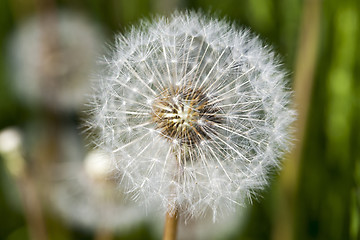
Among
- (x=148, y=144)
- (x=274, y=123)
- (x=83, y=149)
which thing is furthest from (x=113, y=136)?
(x=83, y=149)

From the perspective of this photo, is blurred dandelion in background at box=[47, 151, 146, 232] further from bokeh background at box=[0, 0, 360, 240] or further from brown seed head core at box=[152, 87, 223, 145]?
brown seed head core at box=[152, 87, 223, 145]

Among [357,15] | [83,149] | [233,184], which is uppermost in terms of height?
[357,15]

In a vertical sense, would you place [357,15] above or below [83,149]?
above

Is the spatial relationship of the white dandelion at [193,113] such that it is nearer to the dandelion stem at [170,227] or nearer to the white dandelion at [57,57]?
the dandelion stem at [170,227]

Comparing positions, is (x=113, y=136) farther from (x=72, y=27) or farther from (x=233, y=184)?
(x=72, y=27)

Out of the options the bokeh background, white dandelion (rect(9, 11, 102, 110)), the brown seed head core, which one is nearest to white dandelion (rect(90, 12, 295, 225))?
the brown seed head core

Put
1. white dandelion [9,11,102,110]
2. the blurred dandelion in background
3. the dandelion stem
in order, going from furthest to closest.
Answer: white dandelion [9,11,102,110] < the blurred dandelion in background < the dandelion stem

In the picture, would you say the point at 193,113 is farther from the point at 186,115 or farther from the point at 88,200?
the point at 88,200
